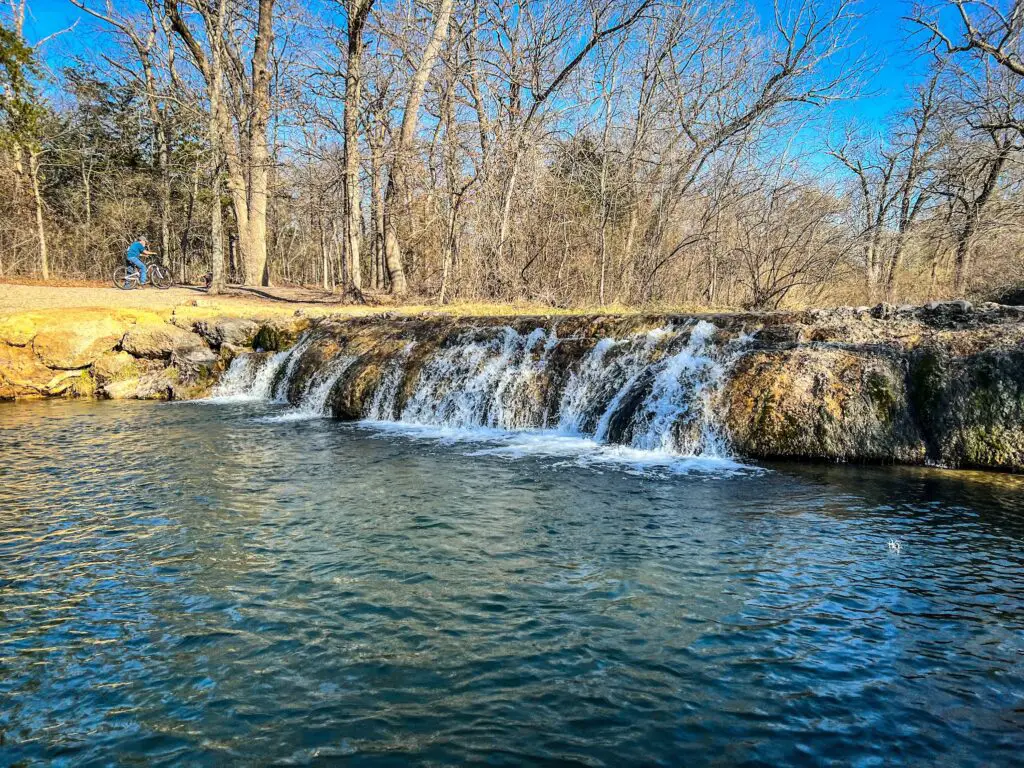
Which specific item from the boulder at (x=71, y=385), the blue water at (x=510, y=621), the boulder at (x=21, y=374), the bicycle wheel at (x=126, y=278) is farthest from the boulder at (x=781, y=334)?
the bicycle wheel at (x=126, y=278)

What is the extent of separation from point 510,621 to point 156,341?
540 inches

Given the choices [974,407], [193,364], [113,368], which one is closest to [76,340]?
[113,368]

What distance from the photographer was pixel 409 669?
330 cm

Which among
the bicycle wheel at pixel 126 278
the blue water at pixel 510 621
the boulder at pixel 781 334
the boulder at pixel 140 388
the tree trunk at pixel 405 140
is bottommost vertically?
the blue water at pixel 510 621

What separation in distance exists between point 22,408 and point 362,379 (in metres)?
6.79

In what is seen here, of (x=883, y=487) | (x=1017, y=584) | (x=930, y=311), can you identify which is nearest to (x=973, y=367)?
(x=930, y=311)

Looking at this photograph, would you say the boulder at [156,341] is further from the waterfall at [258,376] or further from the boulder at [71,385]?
the waterfall at [258,376]

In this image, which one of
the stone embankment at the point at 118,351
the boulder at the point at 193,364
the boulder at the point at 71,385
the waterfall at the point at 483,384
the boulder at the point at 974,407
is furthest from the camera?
the boulder at the point at 193,364

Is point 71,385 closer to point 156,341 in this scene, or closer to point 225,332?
point 156,341

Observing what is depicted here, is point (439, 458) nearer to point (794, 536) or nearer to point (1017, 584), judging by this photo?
point (794, 536)

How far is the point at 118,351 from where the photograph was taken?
1430 centimetres

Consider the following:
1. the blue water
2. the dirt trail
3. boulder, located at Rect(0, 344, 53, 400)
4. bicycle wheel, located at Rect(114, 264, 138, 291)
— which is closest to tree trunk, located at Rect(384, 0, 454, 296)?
the dirt trail

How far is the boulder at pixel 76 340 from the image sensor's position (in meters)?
13.7

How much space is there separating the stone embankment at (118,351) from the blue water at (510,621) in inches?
293
